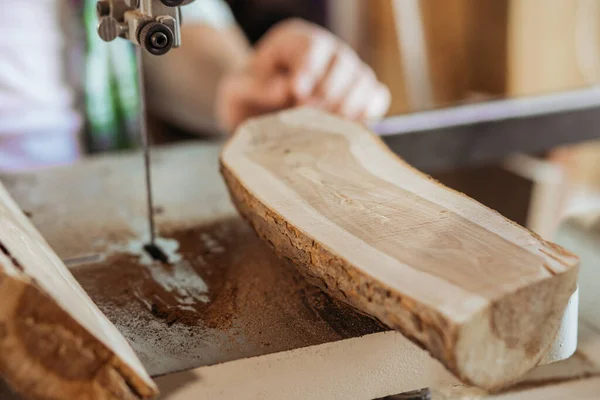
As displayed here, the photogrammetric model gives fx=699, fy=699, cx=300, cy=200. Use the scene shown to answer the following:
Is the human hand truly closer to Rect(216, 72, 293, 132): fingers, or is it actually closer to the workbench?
Rect(216, 72, 293, 132): fingers

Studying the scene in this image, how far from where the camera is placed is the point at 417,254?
2.10ft

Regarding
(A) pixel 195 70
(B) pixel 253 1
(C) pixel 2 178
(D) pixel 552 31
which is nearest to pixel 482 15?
(D) pixel 552 31

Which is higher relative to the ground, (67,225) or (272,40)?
(272,40)

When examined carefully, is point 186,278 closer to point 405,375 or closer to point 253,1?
point 405,375

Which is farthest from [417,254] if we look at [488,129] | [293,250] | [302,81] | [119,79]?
[119,79]

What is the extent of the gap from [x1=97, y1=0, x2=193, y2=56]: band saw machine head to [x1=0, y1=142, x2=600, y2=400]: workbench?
28 centimetres

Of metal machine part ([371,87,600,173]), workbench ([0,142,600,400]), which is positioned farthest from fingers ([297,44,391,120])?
workbench ([0,142,600,400])

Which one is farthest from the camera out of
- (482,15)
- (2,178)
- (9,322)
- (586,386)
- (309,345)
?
(482,15)

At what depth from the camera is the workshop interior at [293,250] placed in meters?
0.58

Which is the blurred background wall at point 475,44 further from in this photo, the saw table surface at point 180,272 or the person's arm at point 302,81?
the saw table surface at point 180,272

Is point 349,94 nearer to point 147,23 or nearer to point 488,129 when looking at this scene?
point 488,129

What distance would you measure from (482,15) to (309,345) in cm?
269

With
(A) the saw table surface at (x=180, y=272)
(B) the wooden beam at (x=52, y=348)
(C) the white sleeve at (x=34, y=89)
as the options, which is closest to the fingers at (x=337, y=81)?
(A) the saw table surface at (x=180, y=272)

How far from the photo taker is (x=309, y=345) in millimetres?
694
